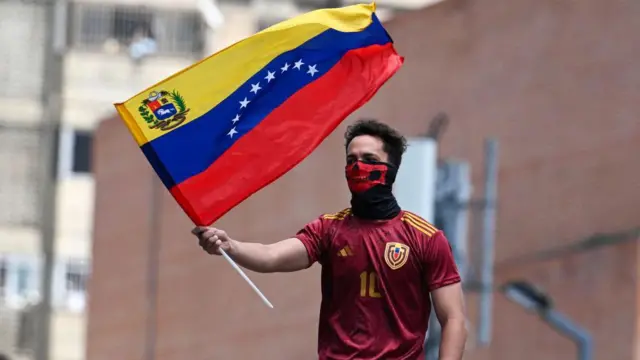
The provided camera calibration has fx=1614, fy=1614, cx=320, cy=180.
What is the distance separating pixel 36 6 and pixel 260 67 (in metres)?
28.4

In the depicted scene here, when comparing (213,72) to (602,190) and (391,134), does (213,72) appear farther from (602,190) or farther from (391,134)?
(602,190)

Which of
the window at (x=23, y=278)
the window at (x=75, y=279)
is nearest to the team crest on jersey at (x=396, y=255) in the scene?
the window at (x=75, y=279)

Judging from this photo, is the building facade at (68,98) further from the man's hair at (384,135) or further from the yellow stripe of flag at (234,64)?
the man's hair at (384,135)

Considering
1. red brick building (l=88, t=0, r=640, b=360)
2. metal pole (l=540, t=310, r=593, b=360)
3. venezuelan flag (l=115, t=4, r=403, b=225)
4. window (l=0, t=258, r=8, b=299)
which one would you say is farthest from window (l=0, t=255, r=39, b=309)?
venezuelan flag (l=115, t=4, r=403, b=225)

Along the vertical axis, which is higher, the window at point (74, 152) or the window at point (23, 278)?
the window at point (74, 152)

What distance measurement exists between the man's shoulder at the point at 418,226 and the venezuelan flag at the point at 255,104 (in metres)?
0.91

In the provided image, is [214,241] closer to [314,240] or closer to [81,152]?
[314,240]

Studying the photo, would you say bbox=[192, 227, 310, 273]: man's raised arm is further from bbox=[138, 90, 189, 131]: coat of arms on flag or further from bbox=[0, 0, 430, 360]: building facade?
bbox=[0, 0, 430, 360]: building facade

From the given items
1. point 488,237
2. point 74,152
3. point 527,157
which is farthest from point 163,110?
point 74,152

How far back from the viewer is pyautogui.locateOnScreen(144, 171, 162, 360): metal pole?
25797mm

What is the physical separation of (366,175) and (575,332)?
9275 mm

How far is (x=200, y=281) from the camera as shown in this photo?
24.5m

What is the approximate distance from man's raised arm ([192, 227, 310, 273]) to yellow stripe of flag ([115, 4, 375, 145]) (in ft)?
2.79

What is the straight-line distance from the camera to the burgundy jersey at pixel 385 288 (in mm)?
5988
